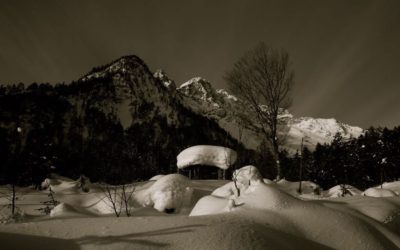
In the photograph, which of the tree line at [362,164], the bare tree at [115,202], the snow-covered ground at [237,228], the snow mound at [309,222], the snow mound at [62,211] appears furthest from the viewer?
the tree line at [362,164]

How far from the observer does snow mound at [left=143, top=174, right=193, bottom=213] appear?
932 centimetres

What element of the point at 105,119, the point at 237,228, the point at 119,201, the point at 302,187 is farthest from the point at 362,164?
the point at 105,119

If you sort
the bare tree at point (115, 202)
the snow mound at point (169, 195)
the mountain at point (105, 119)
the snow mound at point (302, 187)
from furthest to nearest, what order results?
the mountain at point (105, 119), the snow mound at point (302, 187), the snow mound at point (169, 195), the bare tree at point (115, 202)

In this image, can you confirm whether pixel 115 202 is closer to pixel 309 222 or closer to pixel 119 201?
pixel 119 201

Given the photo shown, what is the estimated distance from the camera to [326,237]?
359 centimetres

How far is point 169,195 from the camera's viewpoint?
31.1ft

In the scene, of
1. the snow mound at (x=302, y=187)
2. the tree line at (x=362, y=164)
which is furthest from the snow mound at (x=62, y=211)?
the tree line at (x=362, y=164)

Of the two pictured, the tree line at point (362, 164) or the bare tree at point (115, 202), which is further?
the tree line at point (362, 164)

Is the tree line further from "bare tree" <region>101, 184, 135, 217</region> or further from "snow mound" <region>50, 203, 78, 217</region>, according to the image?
"snow mound" <region>50, 203, 78, 217</region>

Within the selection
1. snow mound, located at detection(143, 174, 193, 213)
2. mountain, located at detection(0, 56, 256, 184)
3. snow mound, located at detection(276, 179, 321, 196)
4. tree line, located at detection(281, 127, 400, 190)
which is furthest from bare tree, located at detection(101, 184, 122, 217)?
tree line, located at detection(281, 127, 400, 190)

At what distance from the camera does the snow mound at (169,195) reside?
367 inches

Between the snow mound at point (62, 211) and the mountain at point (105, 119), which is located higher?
the mountain at point (105, 119)

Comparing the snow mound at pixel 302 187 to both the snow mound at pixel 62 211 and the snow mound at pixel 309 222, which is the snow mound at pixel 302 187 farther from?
the snow mound at pixel 309 222

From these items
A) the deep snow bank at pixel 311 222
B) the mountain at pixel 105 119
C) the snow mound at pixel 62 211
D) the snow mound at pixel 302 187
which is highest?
the mountain at pixel 105 119
